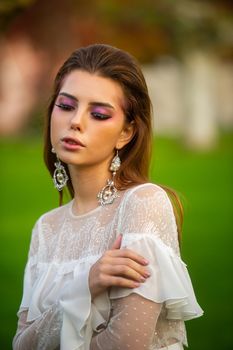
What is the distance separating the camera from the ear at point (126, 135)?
293cm

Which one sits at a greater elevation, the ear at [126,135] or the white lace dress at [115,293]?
the ear at [126,135]

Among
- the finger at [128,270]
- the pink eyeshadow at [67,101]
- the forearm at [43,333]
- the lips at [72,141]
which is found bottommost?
the forearm at [43,333]

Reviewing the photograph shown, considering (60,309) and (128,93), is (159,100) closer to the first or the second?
(128,93)

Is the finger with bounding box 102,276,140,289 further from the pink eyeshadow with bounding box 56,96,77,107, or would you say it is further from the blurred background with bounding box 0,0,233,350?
the blurred background with bounding box 0,0,233,350

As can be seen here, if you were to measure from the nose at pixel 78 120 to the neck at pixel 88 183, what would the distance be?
20 centimetres

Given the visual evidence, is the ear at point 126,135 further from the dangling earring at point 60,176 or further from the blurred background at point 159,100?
the blurred background at point 159,100

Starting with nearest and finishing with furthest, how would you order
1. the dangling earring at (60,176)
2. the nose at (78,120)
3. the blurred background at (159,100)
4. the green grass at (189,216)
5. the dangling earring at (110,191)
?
1. the nose at (78,120)
2. the dangling earring at (110,191)
3. the dangling earring at (60,176)
4. the green grass at (189,216)
5. the blurred background at (159,100)

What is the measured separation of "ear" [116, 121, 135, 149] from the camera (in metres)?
2.93

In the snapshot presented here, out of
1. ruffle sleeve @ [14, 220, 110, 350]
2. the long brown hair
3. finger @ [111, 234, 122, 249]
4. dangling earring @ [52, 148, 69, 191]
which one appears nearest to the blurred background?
dangling earring @ [52, 148, 69, 191]

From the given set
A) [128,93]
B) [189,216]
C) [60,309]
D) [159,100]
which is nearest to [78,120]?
[128,93]

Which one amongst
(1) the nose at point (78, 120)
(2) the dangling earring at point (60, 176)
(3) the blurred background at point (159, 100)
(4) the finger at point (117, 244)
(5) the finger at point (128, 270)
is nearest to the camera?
(5) the finger at point (128, 270)

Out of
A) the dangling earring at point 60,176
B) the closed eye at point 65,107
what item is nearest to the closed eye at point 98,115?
the closed eye at point 65,107

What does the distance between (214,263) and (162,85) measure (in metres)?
14.7

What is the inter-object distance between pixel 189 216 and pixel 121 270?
854 centimetres
